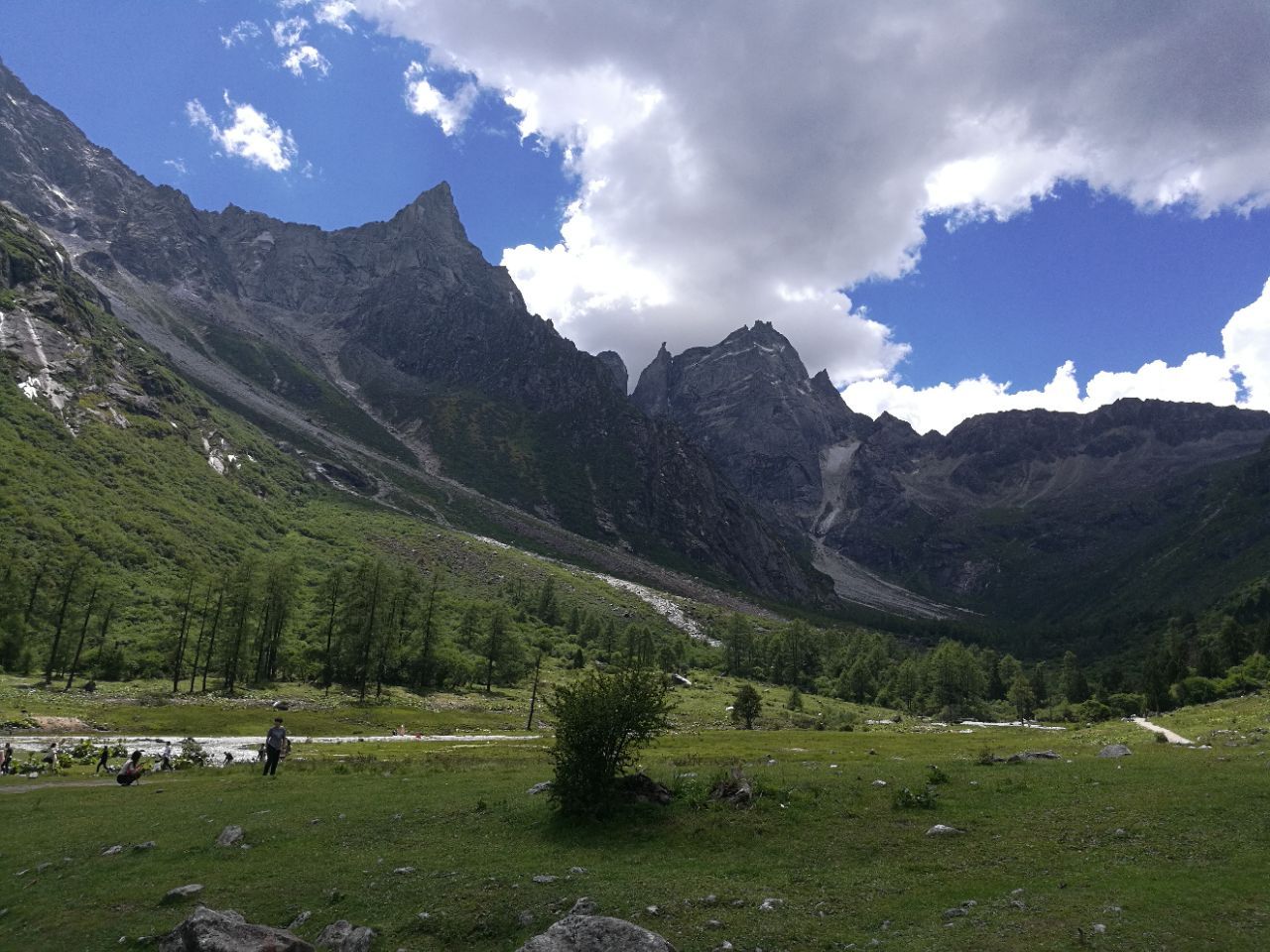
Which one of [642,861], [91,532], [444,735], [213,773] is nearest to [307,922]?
[642,861]

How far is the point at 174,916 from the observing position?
17.8 metres

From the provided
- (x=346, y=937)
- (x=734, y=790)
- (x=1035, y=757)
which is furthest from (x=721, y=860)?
Result: (x=1035, y=757)

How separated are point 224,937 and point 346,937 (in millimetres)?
2450

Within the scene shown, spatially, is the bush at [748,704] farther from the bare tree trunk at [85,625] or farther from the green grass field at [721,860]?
the bare tree trunk at [85,625]

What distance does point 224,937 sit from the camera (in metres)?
14.8

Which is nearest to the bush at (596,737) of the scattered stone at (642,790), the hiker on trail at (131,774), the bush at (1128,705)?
the scattered stone at (642,790)

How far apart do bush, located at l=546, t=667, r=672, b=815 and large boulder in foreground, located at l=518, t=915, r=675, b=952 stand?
1020cm

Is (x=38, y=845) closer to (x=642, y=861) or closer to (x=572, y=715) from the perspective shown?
(x=572, y=715)

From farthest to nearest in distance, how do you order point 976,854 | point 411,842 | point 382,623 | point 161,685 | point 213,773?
point 382,623 → point 161,685 → point 213,773 → point 411,842 → point 976,854

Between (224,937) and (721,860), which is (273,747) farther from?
(721,860)

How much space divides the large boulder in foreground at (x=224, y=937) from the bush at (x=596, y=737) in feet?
34.4

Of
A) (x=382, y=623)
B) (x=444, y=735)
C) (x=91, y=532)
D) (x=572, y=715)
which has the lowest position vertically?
(x=444, y=735)

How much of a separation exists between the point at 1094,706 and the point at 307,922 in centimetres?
12661

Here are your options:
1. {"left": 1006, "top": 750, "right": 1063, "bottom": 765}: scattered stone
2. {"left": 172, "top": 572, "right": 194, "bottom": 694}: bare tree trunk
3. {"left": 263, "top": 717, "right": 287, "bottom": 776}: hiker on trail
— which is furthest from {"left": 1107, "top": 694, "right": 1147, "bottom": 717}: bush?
{"left": 172, "top": 572, "right": 194, "bottom": 694}: bare tree trunk
